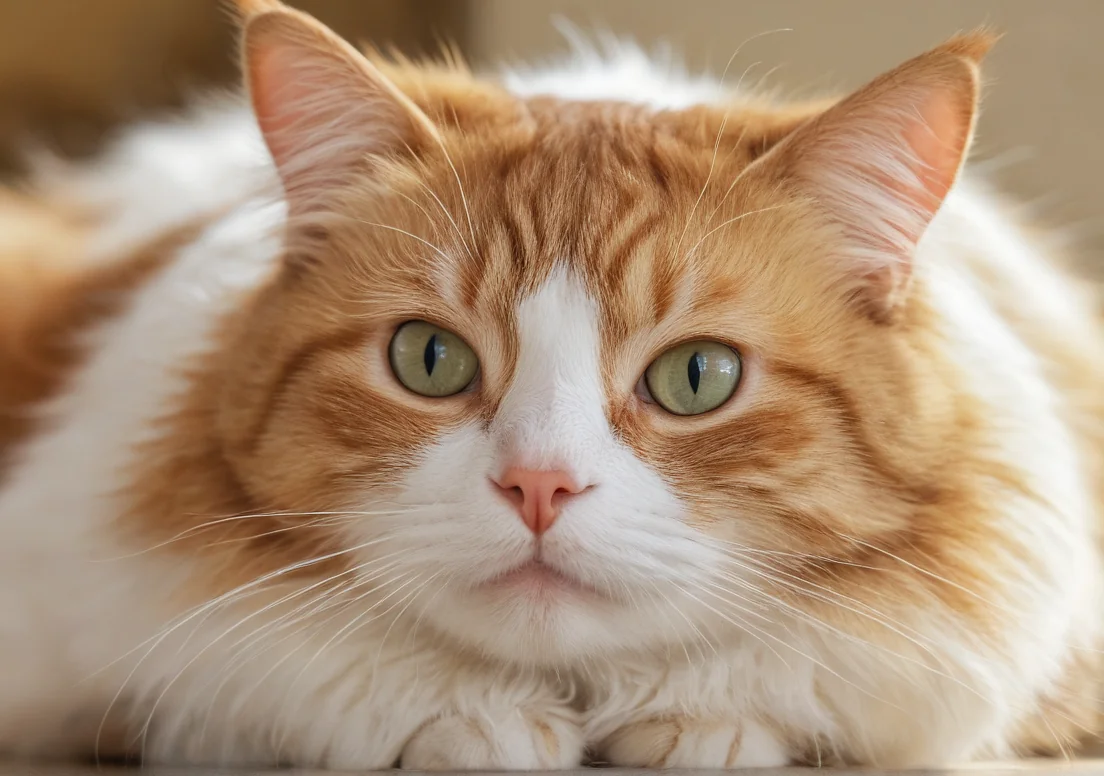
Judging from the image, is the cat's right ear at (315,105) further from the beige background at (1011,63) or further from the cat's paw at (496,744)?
the beige background at (1011,63)

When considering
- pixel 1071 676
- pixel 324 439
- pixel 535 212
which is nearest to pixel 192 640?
pixel 324 439

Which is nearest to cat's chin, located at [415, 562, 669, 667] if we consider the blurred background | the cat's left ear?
the cat's left ear

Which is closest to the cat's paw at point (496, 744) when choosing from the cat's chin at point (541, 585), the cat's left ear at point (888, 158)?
the cat's chin at point (541, 585)

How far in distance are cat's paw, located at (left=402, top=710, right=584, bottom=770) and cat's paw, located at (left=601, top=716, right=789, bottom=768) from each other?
7cm

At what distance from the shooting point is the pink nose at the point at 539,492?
116cm

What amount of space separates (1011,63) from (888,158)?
118 cm

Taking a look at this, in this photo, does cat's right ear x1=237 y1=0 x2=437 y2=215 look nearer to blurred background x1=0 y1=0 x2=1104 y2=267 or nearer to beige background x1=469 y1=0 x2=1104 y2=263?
blurred background x1=0 y1=0 x2=1104 y2=267

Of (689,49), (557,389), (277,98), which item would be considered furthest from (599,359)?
(689,49)

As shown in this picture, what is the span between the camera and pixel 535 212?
1350mm

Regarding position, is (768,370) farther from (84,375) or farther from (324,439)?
(84,375)

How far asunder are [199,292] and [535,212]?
61cm

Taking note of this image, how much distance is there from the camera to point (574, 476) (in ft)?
3.82

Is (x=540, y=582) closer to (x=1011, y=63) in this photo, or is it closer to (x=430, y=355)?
(x=430, y=355)

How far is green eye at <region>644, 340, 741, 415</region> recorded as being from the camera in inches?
50.6
